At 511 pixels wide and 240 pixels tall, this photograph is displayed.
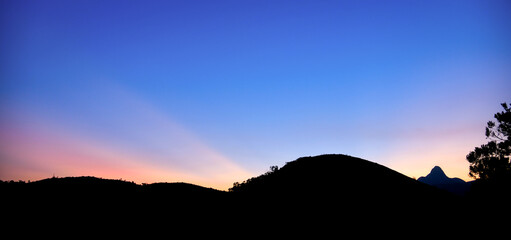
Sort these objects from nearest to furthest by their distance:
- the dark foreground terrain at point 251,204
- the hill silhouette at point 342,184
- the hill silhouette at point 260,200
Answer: the dark foreground terrain at point 251,204
the hill silhouette at point 260,200
the hill silhouette at point 342,184

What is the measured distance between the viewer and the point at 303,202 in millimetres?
20594

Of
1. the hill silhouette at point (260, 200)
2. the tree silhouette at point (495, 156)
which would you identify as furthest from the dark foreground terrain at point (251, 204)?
the tree silhouette at point (495, 156)

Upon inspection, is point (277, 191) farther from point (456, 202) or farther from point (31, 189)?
point (31, 189)

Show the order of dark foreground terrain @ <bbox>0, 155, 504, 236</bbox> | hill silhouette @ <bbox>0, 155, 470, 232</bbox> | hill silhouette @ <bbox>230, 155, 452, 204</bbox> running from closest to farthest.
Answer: dark foreground terrain @ <bbox>0, 155, 504, 236</bbox>
hill silhouette @ <bbox>0, 155, 470, 232</bbox>
hill silhouette @ <bbox>230, 155, 452, 204</bbox>

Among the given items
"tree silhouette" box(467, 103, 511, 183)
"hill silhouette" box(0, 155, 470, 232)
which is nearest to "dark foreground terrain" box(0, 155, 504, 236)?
"hill silhouette" box(0, 155, 470, 232)

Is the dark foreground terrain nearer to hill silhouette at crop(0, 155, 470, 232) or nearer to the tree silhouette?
hill silhouette at crop(0, 155, 470, 232)

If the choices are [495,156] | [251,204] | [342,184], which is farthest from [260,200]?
[495,156]

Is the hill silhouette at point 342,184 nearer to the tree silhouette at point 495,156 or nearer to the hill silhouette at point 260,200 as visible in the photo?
the hill silhouette at point 260,200

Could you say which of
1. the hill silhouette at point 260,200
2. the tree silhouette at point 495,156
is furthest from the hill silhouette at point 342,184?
the tree silhouette at point 495,156

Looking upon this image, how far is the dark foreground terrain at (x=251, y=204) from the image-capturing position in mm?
15633

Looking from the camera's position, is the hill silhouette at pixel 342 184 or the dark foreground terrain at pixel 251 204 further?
the hill silhouette at pixel 342 184

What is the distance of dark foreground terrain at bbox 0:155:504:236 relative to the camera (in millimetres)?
15633

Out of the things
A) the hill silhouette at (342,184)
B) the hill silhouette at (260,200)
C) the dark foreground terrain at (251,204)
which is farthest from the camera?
the hill silhouette at (342,184)

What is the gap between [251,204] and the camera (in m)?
21.3
